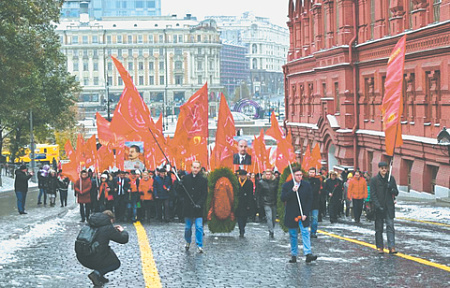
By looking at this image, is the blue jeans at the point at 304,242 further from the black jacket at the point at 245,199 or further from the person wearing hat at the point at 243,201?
the black jacket at the point at 245,199

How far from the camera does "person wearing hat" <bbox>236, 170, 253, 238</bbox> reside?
19.4 m

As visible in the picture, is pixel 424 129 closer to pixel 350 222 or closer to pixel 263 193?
pixel 350 222

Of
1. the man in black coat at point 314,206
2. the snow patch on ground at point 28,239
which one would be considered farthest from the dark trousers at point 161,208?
the man in black coat at point 314,206

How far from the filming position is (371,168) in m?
38.3

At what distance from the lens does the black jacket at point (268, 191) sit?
19.7 metres

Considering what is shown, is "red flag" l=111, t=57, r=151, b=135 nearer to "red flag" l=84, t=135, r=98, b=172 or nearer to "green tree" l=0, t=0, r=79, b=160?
"green tree" l=0, t=0, r=79, b=160

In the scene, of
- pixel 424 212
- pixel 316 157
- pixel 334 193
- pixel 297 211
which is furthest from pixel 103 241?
pixel 316 157

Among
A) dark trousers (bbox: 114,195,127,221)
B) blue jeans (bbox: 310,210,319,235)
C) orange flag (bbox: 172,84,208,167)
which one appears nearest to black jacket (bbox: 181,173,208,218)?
blue jeans (bbox: 310,210,319,235)

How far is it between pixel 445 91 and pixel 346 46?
10567mm

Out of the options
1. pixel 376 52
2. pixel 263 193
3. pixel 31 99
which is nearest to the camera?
pixel 263 193

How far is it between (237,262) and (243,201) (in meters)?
4.94

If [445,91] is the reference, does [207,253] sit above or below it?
below

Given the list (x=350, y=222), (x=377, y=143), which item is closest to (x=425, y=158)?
(x=377, y=143)

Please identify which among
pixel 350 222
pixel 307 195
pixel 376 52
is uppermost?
pixel 376 52
